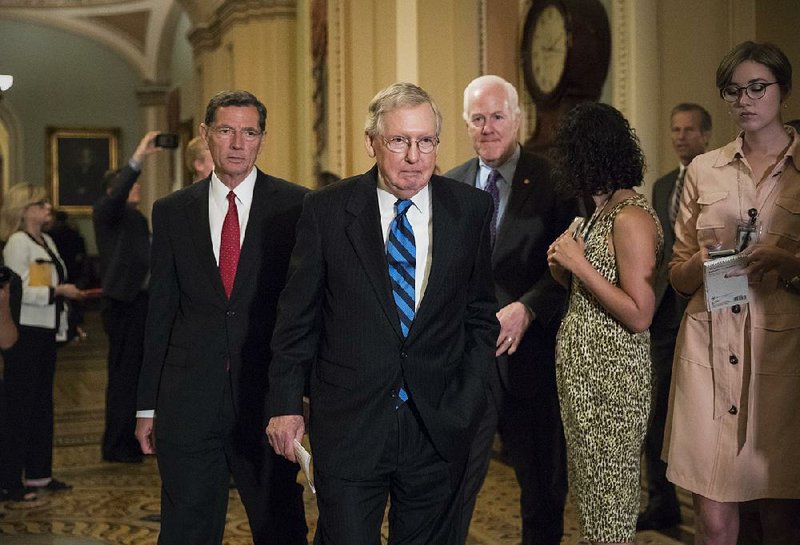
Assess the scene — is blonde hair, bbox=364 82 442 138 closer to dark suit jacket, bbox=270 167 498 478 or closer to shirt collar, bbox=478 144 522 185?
dark suit jacket, bbox=270 167 498 478

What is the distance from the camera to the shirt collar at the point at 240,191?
10.8ft

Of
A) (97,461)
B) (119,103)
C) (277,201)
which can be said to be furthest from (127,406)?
(119,103)

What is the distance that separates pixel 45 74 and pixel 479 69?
51.5 feet

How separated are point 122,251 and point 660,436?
3.35 meters

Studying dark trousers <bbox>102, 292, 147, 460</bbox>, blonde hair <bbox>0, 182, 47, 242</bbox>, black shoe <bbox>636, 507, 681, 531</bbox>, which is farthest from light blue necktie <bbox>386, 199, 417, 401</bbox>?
dark trousers <bbox>102, 292, 147, 460</bbox>

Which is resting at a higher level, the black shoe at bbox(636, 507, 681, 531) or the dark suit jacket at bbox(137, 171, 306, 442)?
the dark suit jacket at bbox(137, 171, 306, 442)

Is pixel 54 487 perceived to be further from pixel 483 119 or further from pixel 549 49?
pixel 549 49

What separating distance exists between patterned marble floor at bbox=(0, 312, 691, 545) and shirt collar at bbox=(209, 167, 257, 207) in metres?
1.99

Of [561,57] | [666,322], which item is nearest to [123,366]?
[561,57]

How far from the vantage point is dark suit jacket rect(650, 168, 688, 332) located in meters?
4.73

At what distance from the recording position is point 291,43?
458 inches

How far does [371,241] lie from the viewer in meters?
2.63

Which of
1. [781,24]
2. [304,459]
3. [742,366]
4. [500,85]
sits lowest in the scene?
[304,459]

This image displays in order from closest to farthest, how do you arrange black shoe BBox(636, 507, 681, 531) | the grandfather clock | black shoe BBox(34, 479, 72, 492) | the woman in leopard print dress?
the woman in leopard print dress, black shoe BBox(636, 507, 681, 531), black shoe BBox(34, 479, 72, 492), the grandfather clock
